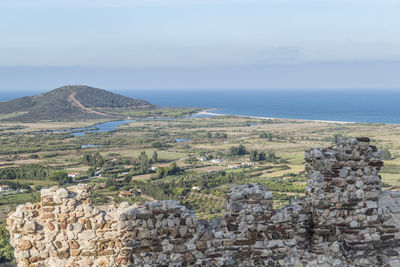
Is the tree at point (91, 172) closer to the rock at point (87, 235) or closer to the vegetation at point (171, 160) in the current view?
the vegetation at point (171, 160)

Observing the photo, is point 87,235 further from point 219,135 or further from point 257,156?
point 219,135

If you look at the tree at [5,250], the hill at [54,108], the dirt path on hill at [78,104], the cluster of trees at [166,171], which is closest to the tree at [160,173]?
the cluster of trees at [166,171]

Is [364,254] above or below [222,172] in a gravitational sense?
above

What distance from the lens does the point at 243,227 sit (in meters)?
5.75

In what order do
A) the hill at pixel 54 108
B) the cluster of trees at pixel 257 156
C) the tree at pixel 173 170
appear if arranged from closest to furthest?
the tree at pixel 173 170, the cluster of trees at pixel 257 156, the hill at pixel 54 108

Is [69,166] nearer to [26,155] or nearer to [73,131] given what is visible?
[26,155]

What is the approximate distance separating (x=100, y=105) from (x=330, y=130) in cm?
11884

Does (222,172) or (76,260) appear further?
(222,172)

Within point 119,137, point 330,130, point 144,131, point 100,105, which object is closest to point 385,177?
point 330,130

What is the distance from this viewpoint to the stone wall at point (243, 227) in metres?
5.40

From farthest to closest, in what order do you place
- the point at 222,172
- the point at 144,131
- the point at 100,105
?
1. the point at 100,105
2. the point at 144,131
3. the point at 222,172

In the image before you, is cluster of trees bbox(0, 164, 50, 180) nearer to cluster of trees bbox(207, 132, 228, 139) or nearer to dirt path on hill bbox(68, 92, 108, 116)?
cluster of trees bbox(207, 132, 228, 139)

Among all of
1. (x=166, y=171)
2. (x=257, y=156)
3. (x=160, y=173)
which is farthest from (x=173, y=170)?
(x=257, y=156)

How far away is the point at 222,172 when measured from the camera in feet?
209
